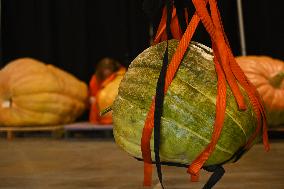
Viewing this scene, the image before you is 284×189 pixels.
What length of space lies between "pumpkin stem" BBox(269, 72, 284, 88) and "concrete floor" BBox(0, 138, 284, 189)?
1.90 feet

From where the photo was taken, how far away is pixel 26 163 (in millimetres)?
3170

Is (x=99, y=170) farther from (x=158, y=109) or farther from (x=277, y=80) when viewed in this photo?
(x=277, y=80)

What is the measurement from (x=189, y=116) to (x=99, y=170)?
48.4 inches

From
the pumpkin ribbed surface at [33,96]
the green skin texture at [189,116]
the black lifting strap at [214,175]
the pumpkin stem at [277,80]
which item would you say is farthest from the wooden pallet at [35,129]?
the black lifting strap at [214,175]

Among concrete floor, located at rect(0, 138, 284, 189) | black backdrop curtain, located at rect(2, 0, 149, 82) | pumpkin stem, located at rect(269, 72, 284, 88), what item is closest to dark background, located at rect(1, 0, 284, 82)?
black backdrop curtain, located at rect(2, 0, 149, 82)

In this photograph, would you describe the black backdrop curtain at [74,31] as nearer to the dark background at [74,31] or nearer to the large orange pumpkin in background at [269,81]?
the dark background at [74,31]

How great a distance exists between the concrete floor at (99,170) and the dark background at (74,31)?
192 cm

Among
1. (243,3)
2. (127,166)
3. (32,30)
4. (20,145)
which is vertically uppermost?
(243,3)

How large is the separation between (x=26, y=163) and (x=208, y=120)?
1.76m

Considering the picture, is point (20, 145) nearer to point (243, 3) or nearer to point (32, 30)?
point (32, 30)

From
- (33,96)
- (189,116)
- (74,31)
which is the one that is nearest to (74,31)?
(74,31)

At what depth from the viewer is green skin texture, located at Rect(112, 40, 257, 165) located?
169 centimetres

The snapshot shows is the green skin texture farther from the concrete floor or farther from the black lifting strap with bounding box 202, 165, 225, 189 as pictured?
the concrete floor

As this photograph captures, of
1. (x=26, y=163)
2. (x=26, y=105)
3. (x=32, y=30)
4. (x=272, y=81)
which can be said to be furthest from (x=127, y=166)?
(x=32, y=30)
